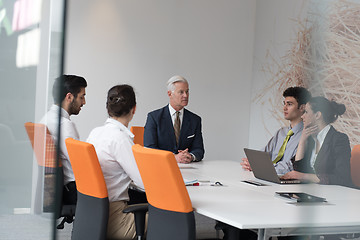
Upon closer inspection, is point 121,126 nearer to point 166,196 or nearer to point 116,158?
point 116,158

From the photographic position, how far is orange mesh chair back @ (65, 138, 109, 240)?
2391 millimetres

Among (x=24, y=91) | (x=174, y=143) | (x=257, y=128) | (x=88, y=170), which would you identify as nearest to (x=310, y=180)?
(x=24, y=91)

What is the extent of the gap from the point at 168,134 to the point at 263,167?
4.03 ft

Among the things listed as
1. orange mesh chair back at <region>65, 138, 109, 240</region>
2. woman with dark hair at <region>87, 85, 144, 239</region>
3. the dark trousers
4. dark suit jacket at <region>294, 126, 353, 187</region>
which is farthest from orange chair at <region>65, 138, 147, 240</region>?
dark suit jacket at <region>294, 126, 353, 187</region>

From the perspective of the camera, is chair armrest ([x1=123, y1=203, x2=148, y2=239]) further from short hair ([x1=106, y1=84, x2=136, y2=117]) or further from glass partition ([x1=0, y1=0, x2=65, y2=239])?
glass partition ([x1=0, y1=0, x2=65, y2=239])

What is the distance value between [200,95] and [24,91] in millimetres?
6214

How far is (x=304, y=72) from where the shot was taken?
64 cm

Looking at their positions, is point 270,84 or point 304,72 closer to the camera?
point 304,72

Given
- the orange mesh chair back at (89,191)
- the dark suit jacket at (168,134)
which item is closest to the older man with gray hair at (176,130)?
the dark suit jacket at (168,134)

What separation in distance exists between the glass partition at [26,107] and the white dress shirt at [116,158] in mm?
1543

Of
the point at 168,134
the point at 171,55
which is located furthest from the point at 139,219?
the point at 171,55

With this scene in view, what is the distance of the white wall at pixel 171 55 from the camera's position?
21.4 feet

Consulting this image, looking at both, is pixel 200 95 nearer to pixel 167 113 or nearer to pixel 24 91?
pixel 167 113

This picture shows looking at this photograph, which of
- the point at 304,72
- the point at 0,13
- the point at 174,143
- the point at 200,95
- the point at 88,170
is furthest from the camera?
the point at 200,95
